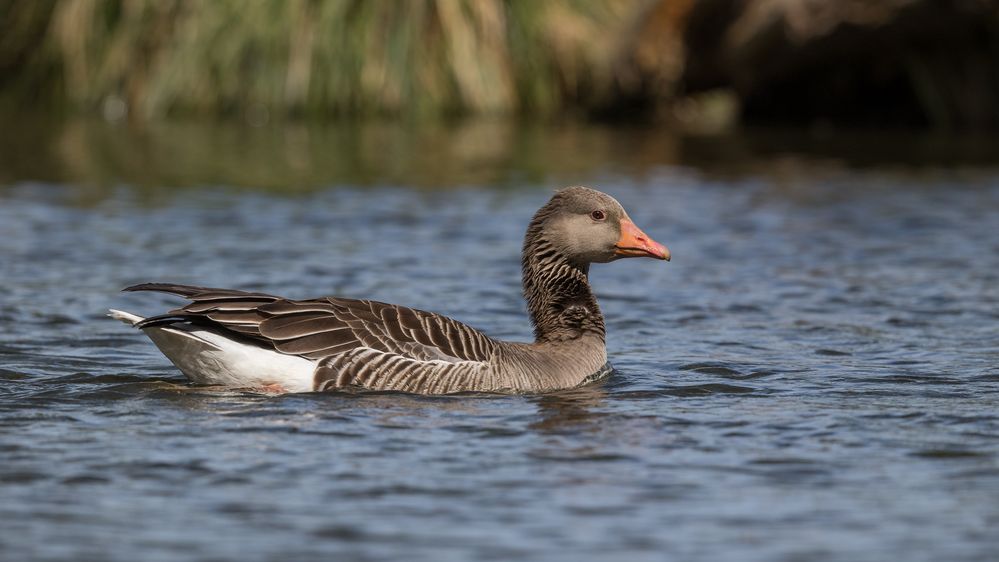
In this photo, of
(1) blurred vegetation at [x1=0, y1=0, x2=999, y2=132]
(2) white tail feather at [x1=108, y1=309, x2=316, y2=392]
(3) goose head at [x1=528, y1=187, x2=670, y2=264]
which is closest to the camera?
(2) white tail feather at [x1=108, y1=309, x2=316, y2=392]

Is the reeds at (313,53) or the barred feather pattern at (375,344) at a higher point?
the reeds at (313,53)

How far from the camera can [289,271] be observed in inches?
548

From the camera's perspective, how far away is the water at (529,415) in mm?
6301

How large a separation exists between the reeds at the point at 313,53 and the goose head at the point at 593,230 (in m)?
16.3

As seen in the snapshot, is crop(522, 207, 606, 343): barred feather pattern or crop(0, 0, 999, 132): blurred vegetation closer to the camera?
crop(522, 207, 606, 343): barred feather pattern

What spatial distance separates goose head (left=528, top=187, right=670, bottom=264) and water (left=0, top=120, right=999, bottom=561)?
830 millimetres

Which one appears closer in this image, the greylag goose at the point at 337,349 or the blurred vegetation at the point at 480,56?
the greylag goose at the point at 337,349

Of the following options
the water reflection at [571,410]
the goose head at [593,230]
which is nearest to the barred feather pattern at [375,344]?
the water reflection at [571,410]

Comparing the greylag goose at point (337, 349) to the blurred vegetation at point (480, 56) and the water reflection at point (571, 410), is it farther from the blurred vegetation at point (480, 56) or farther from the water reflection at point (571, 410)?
the blurred vegetation at point (480, 56)

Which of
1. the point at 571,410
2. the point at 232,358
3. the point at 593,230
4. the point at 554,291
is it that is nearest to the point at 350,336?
the point at 232,358

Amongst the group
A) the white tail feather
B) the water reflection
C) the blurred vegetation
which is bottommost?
the water reflection

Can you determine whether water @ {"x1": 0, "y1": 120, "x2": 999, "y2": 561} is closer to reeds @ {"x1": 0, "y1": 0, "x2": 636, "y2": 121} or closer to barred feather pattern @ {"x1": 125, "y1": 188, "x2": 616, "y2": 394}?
barred feather pattern @ {"x1": 125, "y1": 188, "x2": 616, "y2": 394}

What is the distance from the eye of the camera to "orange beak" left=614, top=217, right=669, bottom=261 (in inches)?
386

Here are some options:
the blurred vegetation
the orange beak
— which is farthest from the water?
the blurred vegetation
